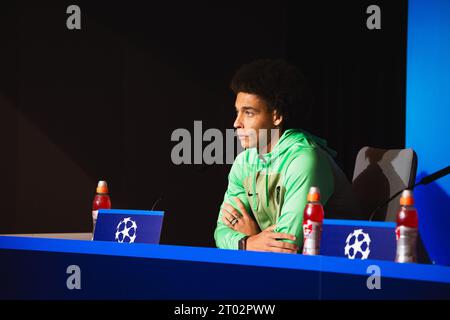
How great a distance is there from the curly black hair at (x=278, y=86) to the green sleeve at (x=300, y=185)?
29cm

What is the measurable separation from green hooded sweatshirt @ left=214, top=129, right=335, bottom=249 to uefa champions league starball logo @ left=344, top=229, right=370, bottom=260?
0.56 m

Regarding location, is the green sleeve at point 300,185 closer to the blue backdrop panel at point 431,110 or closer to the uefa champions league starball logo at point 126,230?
the uefa champions league starball logo at point 126,230

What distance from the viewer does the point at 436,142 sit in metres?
3.07

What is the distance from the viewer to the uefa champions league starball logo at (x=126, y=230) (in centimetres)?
240

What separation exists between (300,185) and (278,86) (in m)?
0.48

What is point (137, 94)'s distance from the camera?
16.8 feet

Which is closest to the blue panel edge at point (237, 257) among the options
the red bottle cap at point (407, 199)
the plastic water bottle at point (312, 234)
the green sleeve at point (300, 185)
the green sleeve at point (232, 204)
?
the plastic water bottle at point (312, 234)

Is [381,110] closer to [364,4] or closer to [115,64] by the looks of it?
[364,4]

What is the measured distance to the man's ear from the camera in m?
2.82

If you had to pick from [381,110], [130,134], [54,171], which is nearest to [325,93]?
[381,110]

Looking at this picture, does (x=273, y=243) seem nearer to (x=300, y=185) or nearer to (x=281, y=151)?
(x=300, y=185)

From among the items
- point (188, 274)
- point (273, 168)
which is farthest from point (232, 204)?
point (188, 274)

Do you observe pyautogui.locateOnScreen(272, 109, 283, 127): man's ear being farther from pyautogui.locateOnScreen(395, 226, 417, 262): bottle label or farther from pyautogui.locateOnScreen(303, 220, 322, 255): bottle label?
pyautogui.locateOnScreen(395, 226, 417, 262): bottle label

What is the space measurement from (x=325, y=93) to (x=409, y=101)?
1423 millimetres
